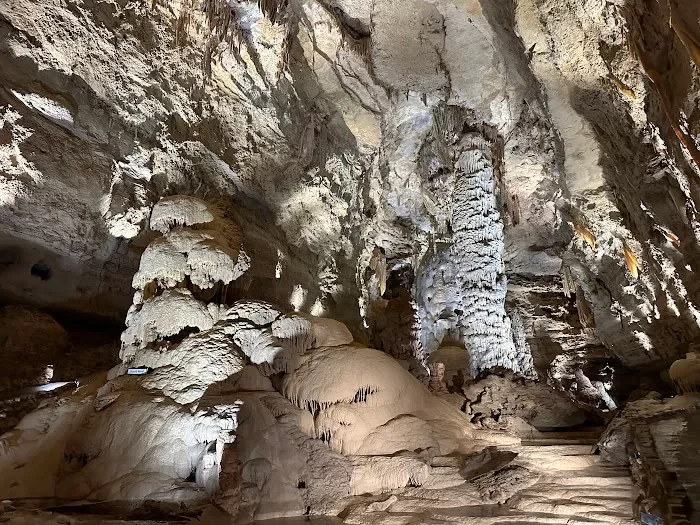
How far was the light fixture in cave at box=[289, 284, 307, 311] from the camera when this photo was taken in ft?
40.8

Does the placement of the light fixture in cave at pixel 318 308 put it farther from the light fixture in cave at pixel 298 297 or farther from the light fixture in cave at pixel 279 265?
the light fixture in cave at pixel 279 265

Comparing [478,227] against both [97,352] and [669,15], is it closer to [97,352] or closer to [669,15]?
[669,15]

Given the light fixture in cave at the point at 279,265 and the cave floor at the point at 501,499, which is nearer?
the cave floor at the point at 501,499

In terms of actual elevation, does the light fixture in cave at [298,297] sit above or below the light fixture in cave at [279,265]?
below

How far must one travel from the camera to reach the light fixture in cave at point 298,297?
1243cm

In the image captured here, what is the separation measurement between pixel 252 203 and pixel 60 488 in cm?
725

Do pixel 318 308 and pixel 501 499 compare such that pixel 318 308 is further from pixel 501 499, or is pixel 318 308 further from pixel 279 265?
pixel 501 499

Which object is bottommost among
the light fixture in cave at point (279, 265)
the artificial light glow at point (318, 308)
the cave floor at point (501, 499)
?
the cave floor at point (501, 499)

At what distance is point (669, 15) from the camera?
4258mm

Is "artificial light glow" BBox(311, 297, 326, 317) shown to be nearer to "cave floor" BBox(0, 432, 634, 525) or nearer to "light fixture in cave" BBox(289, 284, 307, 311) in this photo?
"light fixture in cave" BBox(289, 284, 307, 311)

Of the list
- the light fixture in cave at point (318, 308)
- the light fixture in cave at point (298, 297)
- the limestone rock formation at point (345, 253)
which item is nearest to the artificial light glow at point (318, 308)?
the light fixture in cave at point (318, 308)

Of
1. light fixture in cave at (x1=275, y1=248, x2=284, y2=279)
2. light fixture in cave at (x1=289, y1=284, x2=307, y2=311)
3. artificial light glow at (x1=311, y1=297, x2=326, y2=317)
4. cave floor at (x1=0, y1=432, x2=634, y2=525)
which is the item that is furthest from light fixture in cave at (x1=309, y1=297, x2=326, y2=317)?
cave floor at (x1=0, y1=432, x2=634, y2=525)

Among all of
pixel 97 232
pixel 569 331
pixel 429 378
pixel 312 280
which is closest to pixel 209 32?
pixel 97 232

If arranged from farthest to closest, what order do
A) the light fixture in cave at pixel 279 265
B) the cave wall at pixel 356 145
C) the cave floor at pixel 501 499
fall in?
the light fixture in cave at pixel 279 265
the cave wall at pixel 356 145
the cave floor at pixel 501 499
